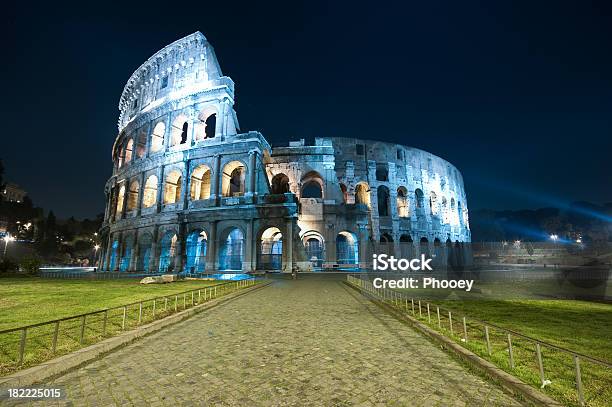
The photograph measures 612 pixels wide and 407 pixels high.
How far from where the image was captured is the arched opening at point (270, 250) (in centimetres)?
2686

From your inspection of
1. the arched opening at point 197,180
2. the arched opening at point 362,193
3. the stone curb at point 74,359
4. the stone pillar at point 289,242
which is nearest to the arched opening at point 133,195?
the arched opening at point 197,180

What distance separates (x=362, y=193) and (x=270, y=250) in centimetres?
1446

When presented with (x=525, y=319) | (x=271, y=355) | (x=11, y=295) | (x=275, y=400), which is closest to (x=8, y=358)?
(x=271, y=355)

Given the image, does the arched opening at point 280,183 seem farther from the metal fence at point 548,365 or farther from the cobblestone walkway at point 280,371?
the metal fence at point 548,365

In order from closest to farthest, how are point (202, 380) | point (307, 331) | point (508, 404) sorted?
point (508, 404) < point (202, 380) < point (307, 331)

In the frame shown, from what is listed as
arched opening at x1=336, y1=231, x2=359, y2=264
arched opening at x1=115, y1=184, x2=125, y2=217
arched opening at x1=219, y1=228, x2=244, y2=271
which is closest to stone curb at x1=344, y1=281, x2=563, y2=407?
arched opening at x1=219, y1=228, x2=244, y2=271

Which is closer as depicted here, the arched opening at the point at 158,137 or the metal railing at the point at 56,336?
the metal railing at the point at 56,336

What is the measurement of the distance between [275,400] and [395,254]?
34.1 metres

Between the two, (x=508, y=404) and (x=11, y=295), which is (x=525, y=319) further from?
(x=11, y=295)

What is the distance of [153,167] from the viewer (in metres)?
31.6

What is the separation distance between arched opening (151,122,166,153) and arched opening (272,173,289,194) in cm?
1286

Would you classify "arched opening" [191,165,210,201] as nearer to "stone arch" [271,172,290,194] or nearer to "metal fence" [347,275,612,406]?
"stone arch" [271,172,290,194]

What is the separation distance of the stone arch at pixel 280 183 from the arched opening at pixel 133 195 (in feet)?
49.9

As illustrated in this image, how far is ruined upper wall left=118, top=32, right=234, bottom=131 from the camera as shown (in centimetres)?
3070
